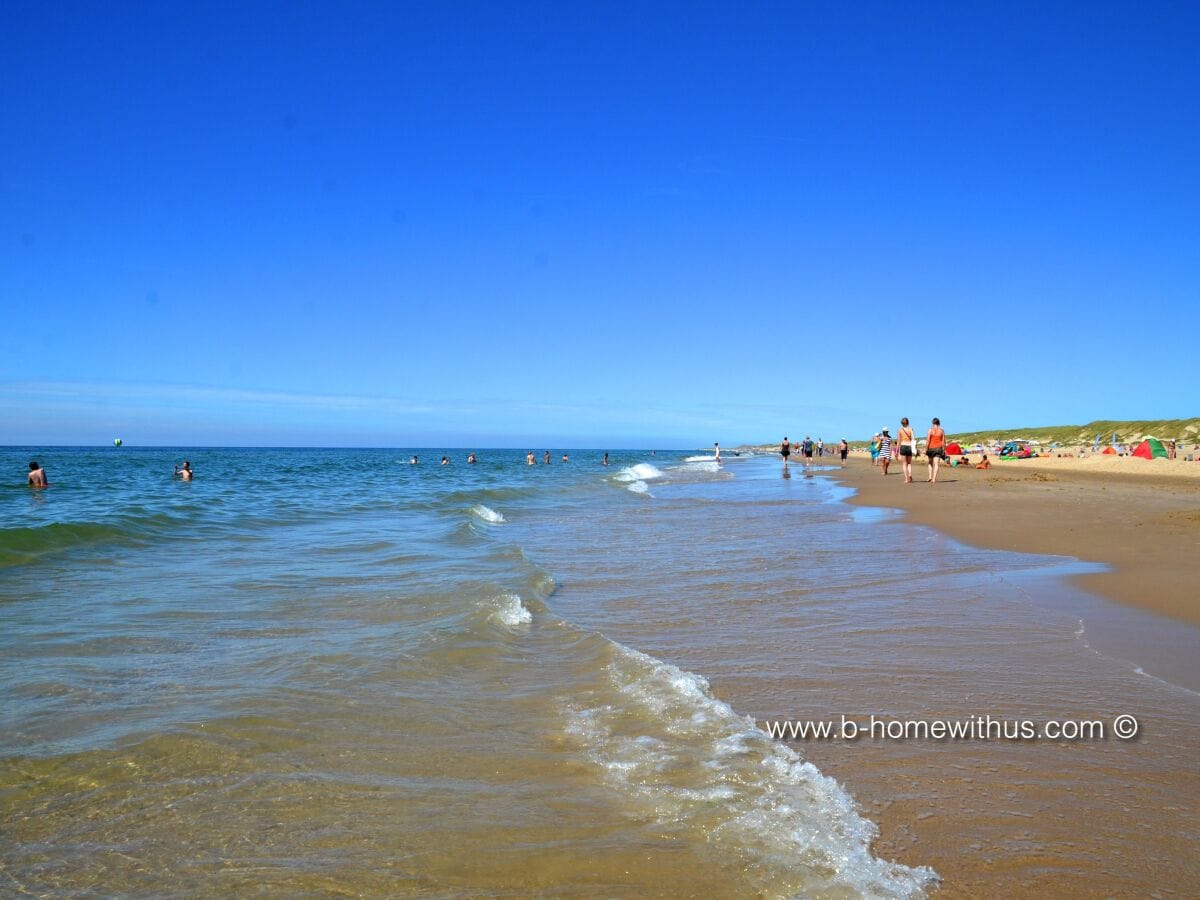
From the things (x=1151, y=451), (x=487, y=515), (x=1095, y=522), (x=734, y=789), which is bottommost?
(x=487, y=515)

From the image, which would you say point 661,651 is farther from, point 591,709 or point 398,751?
point 398,751

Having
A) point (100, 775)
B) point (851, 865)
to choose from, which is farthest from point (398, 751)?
point (851, 865)

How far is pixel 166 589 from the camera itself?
8547mm

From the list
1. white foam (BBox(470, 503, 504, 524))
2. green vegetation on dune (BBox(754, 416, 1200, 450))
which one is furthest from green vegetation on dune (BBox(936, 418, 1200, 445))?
white foam (BBox(470, 503, 504, 524))

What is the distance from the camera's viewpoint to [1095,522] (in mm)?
12695

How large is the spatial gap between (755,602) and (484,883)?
4944mm

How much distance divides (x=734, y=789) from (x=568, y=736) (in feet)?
3.52

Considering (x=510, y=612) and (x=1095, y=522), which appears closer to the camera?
(x=510, y=612)

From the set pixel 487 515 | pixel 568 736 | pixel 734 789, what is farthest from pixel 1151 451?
pixel 734 789

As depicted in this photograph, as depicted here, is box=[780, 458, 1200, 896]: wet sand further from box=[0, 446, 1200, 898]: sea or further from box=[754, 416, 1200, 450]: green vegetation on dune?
box=[754, 416, 1200, 450]: green vegetation on dune

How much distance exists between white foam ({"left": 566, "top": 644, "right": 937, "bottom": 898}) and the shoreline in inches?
178

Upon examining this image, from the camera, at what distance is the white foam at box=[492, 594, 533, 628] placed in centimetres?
676

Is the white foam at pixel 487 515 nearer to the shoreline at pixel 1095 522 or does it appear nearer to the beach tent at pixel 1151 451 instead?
the shoreline at pixel 1095 522

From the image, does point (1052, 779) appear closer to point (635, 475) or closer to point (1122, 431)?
point (635, 475)
